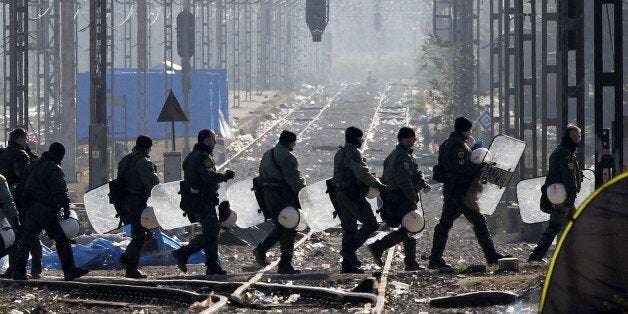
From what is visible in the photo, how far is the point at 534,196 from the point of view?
17484mm

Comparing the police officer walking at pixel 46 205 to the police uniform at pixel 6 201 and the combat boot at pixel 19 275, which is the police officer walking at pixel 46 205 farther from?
the police uniform at pixel 6 201

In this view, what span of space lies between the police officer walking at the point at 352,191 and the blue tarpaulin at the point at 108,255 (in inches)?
115

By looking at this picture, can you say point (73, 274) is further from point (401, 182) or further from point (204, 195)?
point (401, 182)

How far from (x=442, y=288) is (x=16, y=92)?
1283 cm

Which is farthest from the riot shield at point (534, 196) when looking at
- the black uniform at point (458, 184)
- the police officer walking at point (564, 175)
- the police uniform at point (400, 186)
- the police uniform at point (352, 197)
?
the police uniform at point (352, 197)

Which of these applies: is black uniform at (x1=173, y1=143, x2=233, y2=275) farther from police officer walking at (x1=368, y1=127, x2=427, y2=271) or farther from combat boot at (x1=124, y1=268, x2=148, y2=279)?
police officer walking at (x1=368, y1=127, x2=427, y2=271)

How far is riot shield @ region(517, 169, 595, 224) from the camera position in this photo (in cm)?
1731

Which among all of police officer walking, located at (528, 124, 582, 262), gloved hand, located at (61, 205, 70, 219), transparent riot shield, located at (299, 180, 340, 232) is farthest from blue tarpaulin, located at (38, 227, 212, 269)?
police officer walking, located at (528, 124, 582, 262)

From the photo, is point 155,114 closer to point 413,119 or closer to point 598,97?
point 413,119

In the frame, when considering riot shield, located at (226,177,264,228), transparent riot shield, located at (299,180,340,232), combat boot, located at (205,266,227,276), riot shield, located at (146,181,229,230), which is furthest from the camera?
riot shield, located at (226,177,264,228)

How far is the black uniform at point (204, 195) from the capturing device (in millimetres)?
14945

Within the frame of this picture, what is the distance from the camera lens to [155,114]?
48312mm

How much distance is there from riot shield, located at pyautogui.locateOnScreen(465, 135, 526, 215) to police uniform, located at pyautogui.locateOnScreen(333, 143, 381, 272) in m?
1.16

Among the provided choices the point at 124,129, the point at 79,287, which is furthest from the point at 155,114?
the point at 79,287
